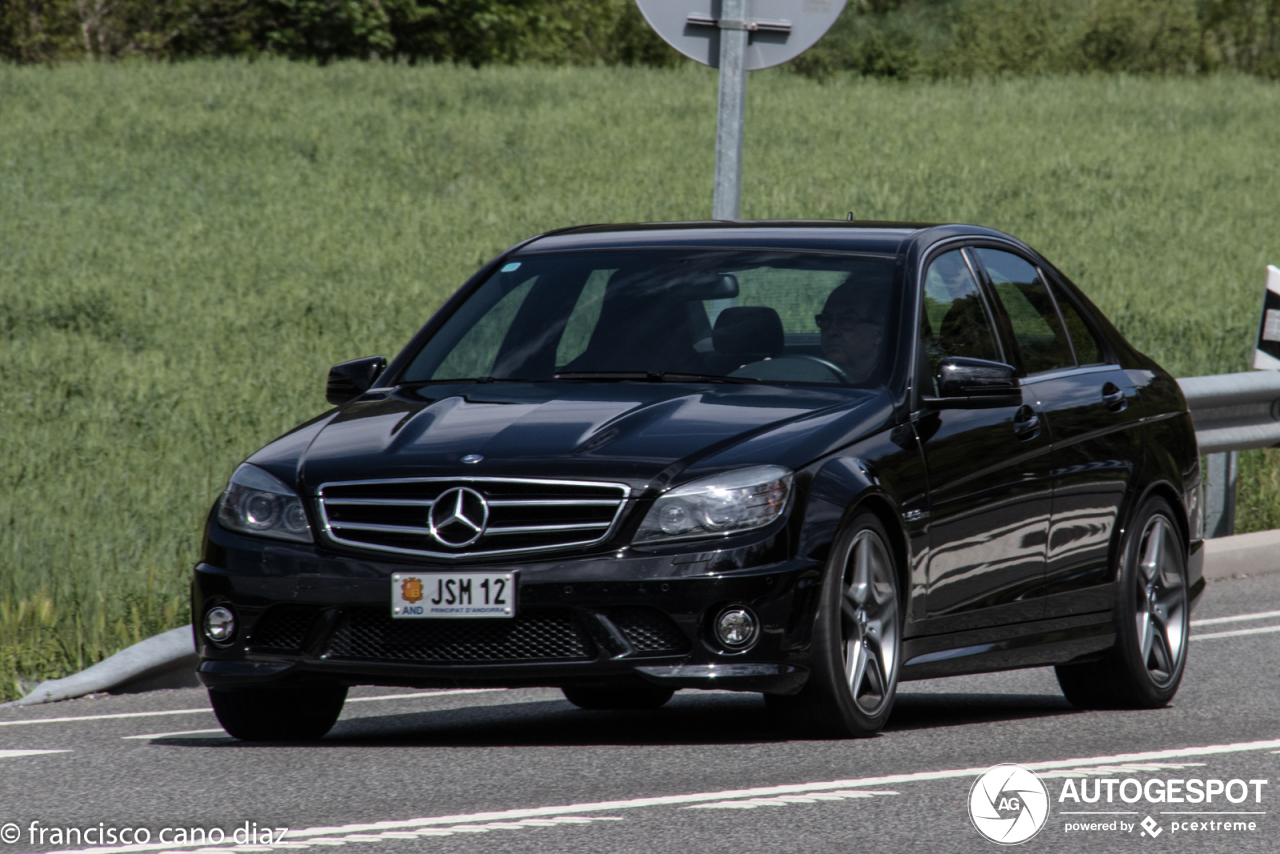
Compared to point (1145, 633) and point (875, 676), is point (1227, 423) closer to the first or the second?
point (1145, 633)

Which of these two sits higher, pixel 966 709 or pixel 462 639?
pixel 462 639

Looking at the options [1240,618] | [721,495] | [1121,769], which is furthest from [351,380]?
[1240,618]

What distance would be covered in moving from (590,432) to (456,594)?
64cm

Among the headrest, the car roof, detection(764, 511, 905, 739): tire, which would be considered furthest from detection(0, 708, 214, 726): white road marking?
detection(764, 511, 905, 739): tire

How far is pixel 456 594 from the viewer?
6.16 meters

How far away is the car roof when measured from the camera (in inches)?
299

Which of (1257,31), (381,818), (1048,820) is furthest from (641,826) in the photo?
(1257,31)

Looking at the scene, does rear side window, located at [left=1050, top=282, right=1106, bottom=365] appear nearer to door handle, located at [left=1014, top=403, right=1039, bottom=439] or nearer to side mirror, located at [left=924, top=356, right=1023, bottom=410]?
door handle, located at [left=1014, top=403, right=1039, bottom=439]

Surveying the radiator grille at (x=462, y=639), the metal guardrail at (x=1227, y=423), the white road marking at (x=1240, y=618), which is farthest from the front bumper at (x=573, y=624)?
the metal guardrail at (x=1227, y=423)

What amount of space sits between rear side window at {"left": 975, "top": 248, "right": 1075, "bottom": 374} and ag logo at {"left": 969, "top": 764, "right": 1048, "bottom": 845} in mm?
2184

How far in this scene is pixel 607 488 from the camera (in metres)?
6.17

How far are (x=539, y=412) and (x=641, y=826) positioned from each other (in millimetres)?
1747

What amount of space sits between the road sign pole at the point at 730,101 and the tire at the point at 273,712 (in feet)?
12.1

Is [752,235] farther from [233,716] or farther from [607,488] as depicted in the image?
[233,716]
